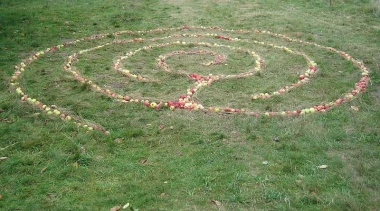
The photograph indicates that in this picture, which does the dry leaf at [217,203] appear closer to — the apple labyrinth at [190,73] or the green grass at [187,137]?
the green grass at [187,137]

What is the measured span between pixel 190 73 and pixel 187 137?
10.1 feet

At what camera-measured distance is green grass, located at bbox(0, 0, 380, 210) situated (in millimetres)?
5371

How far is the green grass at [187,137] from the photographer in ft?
17.6

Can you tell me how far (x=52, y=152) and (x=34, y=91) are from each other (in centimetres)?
262

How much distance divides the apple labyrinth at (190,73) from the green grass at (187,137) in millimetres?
141

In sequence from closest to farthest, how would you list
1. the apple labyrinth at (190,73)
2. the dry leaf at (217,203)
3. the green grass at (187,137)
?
the dry leaf at (217,203), the green grass at (187,137), the apple labyrinth at (190,73)

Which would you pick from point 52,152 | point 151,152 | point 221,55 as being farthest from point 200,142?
point 221,55

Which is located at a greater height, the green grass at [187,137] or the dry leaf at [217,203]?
the green grass at [187,137]

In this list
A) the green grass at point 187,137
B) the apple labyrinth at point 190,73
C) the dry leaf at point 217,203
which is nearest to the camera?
the dry leaf at point 217,203

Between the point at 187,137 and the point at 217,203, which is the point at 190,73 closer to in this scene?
the point at 187,137

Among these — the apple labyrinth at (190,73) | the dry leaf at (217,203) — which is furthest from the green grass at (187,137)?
the apple labyrinth at (190,73)

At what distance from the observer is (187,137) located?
679cm

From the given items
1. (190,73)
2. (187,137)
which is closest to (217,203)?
(187,137)

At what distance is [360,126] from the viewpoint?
7059mm
